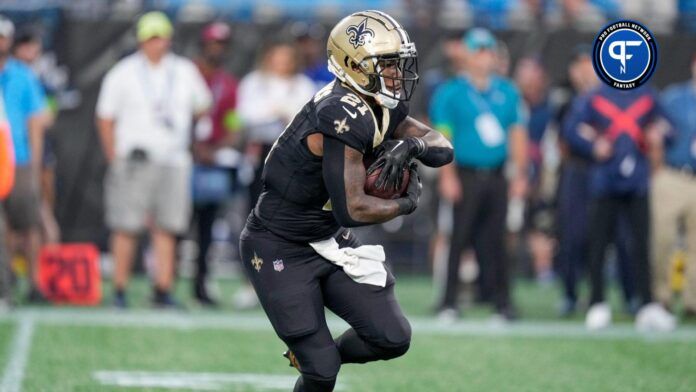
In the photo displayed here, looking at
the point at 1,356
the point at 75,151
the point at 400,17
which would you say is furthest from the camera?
the point at 400,17

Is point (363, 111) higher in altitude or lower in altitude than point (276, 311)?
higher

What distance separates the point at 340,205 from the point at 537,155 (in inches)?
327

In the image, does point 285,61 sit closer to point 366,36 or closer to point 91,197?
point 91,197

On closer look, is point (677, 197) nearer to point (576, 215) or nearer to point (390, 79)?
point (576, 215)

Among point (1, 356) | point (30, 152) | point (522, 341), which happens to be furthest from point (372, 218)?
point (30, 152)

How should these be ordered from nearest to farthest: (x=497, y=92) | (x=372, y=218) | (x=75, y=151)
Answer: (x=372, y=218) → (x=497, y=92) → (x=75, y=151)

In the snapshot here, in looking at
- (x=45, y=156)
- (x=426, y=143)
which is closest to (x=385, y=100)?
(x=426, y=143)

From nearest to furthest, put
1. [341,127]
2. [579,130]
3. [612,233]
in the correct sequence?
1. [341,127]
2. [612,233]
3. [579,130]

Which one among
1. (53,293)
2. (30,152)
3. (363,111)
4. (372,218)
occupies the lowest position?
(53,293)

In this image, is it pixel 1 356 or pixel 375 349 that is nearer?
pixel 375 349

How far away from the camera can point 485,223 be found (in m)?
10.9

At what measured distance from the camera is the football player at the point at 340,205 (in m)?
5.58

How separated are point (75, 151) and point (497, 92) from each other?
5.14m

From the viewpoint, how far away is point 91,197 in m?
13.9
